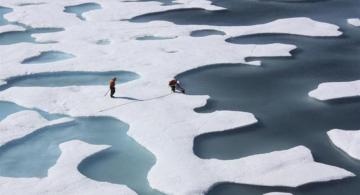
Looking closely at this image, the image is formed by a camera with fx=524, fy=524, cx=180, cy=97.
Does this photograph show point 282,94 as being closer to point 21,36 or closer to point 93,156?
point 93,156

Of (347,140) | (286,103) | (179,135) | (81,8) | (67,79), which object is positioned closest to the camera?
(347,140)

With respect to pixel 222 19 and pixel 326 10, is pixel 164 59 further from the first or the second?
pixel 326 10

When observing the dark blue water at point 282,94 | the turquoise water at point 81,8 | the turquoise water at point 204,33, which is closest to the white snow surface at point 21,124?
the dark blue water at point 282,94

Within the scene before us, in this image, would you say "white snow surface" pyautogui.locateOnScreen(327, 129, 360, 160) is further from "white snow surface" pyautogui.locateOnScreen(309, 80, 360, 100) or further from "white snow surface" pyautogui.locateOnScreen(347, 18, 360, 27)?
"white snow surface" pyautogui.locateOnScreen(347, 18, 360, 27)

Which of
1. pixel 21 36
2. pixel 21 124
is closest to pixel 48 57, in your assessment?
pixel 21 36

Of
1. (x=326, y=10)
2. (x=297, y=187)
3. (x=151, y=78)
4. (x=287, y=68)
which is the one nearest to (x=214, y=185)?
(x=297, y=187)

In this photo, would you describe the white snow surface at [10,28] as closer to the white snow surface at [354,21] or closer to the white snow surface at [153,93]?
the white snow surface at [153,93]
